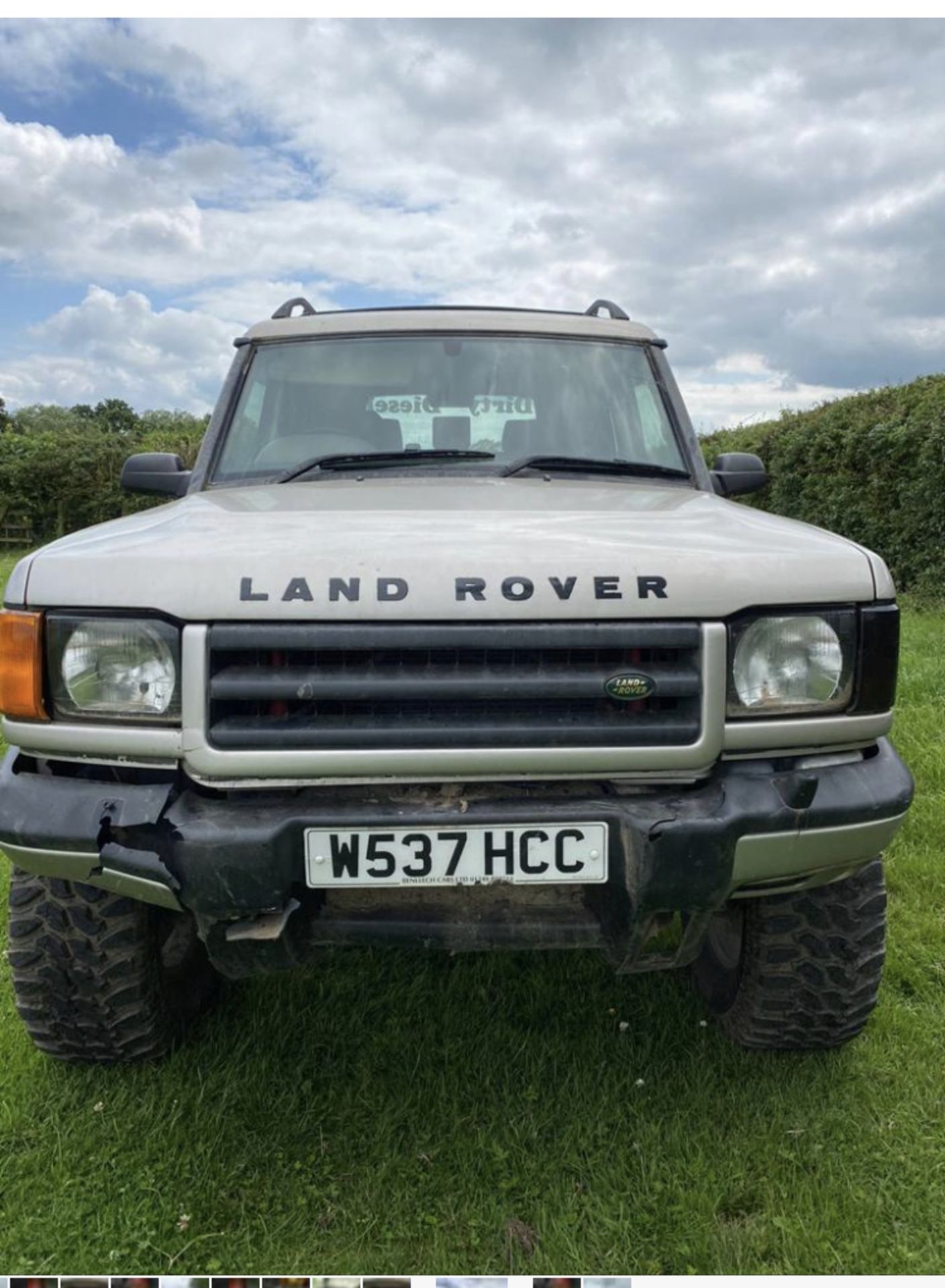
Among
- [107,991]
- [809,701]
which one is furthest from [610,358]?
[107,991]

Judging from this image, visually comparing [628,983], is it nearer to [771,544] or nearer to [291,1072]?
[291,1072]

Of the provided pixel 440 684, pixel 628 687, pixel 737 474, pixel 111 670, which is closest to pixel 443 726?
pixel 440 684

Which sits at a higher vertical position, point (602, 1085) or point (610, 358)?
point (610, 358)

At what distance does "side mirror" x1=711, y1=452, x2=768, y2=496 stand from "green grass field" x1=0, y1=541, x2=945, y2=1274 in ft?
5.37

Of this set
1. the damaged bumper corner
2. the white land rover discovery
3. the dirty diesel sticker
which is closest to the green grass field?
the white land rover discovery

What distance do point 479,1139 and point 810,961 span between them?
926mm

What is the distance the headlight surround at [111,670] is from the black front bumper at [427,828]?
139 millimetres

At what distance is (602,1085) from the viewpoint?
2.64 metres

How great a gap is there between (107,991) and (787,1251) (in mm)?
1642

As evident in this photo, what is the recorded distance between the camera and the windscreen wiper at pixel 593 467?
9.77ft

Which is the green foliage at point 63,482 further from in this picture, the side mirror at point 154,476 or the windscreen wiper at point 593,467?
the windscreen wiper at point 593,467

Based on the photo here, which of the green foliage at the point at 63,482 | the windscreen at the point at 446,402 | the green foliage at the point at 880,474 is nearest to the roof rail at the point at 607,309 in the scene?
the windscreen at the point at 446,402

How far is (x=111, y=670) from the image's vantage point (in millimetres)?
2105

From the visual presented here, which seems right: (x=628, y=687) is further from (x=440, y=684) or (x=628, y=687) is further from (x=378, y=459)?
(x=378, y=459)
